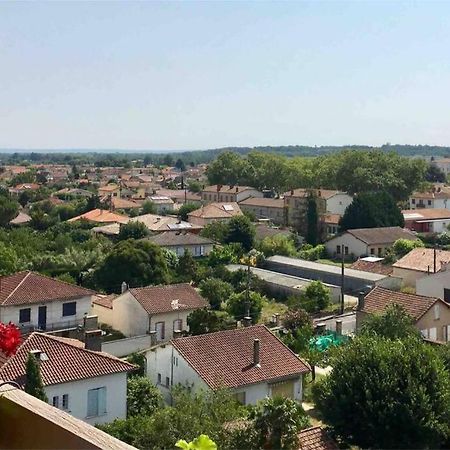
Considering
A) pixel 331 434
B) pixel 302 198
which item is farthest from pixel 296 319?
pixel 302 198

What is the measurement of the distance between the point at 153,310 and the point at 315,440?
14.1 meters

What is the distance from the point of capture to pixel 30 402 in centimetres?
355

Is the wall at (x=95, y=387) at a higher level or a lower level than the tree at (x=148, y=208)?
lower

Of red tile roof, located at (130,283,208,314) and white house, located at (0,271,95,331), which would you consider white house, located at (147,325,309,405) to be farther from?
white house, located at (0,271,95,331)

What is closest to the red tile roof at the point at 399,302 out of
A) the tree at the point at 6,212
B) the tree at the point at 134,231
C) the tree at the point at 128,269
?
the tree at the point at 128,269

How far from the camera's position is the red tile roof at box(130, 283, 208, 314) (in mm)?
26766

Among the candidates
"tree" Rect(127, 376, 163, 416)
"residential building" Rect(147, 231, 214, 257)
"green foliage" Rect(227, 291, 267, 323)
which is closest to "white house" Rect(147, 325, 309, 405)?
"tree" Rect(127, 376, 163, 416)

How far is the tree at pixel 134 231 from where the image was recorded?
→ 155ft

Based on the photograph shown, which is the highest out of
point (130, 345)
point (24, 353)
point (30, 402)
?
point (30, 402)

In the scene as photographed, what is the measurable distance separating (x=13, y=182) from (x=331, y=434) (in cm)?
10180

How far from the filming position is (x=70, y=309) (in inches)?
1082

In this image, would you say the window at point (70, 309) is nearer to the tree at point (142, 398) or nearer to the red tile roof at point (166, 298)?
the red tile roof at point (166, 298)

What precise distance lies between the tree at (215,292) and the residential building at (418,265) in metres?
9.86

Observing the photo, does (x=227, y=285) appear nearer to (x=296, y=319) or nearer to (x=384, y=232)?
(x=296, y=319)
